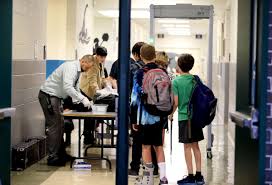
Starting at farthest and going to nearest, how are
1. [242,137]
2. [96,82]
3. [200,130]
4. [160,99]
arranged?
[96,82]
[200,130]
[160,99]
[242,137]

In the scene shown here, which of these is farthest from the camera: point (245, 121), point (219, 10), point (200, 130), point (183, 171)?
point (219, 10)

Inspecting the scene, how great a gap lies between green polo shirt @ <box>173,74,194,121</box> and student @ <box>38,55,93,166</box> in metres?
1.61

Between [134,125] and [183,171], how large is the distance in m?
1.75

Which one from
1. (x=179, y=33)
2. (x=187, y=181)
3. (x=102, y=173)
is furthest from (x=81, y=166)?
(x=179, y=33)

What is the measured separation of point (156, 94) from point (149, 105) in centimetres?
13

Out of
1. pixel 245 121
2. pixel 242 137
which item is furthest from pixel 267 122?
pixel 242 137

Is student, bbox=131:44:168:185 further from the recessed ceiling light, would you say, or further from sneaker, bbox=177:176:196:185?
the recessed ceiling light

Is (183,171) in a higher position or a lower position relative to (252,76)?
lower

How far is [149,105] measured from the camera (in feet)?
19.3

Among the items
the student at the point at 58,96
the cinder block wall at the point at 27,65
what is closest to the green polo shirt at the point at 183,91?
the student at the point at 58,96

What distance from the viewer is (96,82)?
8.65 metres

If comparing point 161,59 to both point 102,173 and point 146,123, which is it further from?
point 102,173

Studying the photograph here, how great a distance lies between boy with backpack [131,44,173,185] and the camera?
589cm

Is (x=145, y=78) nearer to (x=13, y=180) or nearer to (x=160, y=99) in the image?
(x=160, y=99)
